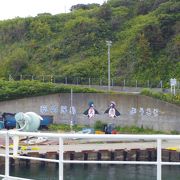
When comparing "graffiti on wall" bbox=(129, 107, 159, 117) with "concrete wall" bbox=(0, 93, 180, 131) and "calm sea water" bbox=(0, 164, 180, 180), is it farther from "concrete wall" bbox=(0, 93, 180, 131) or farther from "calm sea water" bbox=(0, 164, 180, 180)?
"calm sea water" bbox=(0, 164, 180, 180)

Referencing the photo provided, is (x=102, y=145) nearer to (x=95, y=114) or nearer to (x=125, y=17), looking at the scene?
(x=95, y=114)

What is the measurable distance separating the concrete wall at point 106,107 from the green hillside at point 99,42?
9.95 metres

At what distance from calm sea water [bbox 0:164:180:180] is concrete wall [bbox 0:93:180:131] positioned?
7.97 metres

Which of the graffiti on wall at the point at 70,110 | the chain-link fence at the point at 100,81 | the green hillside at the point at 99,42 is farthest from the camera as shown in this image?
the green hillside at the point at 99,42

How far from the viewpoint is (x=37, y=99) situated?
125 ft

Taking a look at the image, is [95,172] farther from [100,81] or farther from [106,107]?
[100,81]

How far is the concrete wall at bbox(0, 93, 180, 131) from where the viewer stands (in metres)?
34.0

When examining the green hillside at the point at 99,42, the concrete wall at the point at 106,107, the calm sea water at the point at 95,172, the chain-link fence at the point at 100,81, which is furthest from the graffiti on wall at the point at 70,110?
the green hillside at the point at 99,42

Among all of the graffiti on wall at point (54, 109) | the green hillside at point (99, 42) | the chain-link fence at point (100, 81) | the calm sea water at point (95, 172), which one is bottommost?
the calm sea water at point (95, 172)

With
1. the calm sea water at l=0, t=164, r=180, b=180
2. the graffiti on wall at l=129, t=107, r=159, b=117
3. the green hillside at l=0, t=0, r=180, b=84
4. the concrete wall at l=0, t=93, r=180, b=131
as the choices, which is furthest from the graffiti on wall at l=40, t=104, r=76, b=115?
the green hillside at l=0, t=0, r=180, b=84

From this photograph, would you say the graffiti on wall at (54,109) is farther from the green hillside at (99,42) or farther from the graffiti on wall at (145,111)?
the green hillside at (99,42)

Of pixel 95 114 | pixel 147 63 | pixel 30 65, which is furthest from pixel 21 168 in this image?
pixel 30 65

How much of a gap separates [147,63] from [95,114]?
1189cm

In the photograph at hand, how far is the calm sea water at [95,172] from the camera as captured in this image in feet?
71.2
